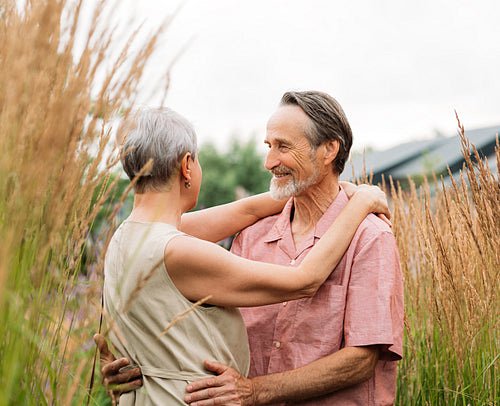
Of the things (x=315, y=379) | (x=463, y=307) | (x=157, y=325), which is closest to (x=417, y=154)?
(x=463, y=307)

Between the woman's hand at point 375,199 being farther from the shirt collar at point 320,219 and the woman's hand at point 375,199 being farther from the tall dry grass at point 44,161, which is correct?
the tall dry grass at point 44,161

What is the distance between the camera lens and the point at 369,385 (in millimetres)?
2311

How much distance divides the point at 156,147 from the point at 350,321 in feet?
3.55

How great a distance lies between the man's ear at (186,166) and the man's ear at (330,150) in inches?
33.3

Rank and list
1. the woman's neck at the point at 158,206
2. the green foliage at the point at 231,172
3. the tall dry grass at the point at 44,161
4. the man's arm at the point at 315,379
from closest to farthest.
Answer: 1. the tall dry grass at the point at 44,161
2. the woman's neck at the point at 158,206
3. the man's arm at the point at 315,379
4. the green foliage at the point at 231,172

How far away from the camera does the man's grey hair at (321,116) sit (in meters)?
2.61

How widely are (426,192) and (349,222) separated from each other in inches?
46.3

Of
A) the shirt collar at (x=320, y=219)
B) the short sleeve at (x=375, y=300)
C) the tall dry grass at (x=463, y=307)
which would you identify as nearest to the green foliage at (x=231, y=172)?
the tall dry grass at (x=463, y=307)

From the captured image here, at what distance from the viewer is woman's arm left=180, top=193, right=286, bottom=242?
281 cm

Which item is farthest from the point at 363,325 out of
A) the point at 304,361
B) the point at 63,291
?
the point at 63,291

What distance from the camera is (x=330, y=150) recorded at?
2662 millimetres

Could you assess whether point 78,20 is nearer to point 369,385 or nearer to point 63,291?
point 63,291

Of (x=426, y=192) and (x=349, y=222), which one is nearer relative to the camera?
(x=349, y=222)

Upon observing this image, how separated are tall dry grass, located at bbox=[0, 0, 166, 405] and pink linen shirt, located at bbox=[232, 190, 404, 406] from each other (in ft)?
4.10
